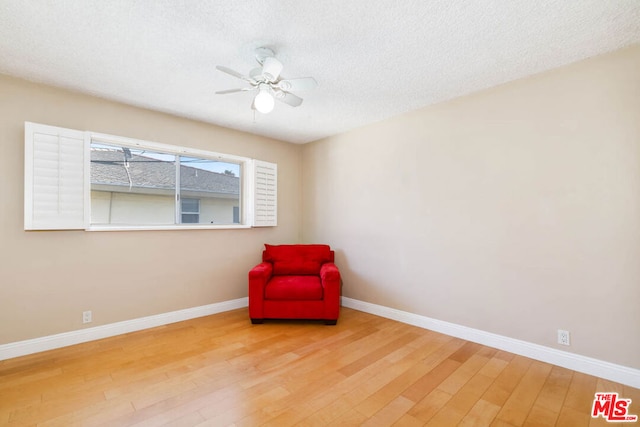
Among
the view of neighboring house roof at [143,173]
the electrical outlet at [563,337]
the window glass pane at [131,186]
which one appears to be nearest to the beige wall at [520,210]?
the electrical outlet at [563,337]

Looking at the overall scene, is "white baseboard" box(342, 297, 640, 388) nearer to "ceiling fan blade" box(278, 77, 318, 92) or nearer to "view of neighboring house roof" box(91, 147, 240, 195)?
"ceiling fan blade" box(278, 77, 318, 92)

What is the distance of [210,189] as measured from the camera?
3.96 metres

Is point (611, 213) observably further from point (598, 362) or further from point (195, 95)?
point (195, 95)

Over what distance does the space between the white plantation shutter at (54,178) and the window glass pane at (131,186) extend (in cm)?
29

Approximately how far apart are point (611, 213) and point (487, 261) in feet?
3.21

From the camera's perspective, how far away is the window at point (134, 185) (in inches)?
102

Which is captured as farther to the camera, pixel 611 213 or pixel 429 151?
pixel 429 151

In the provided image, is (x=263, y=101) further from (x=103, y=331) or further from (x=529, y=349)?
(x=529, y=349)

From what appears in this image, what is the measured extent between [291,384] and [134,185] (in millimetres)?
2824

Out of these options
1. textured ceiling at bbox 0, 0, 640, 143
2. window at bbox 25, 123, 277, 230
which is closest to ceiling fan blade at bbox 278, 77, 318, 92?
textured ceiling at bbox 0, 0, 640, 143

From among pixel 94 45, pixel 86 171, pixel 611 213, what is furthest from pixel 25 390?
pixel 611 213

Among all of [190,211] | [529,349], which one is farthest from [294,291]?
[529,349]

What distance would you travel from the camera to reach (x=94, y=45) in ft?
6.91

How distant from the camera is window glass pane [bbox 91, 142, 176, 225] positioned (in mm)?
3088
